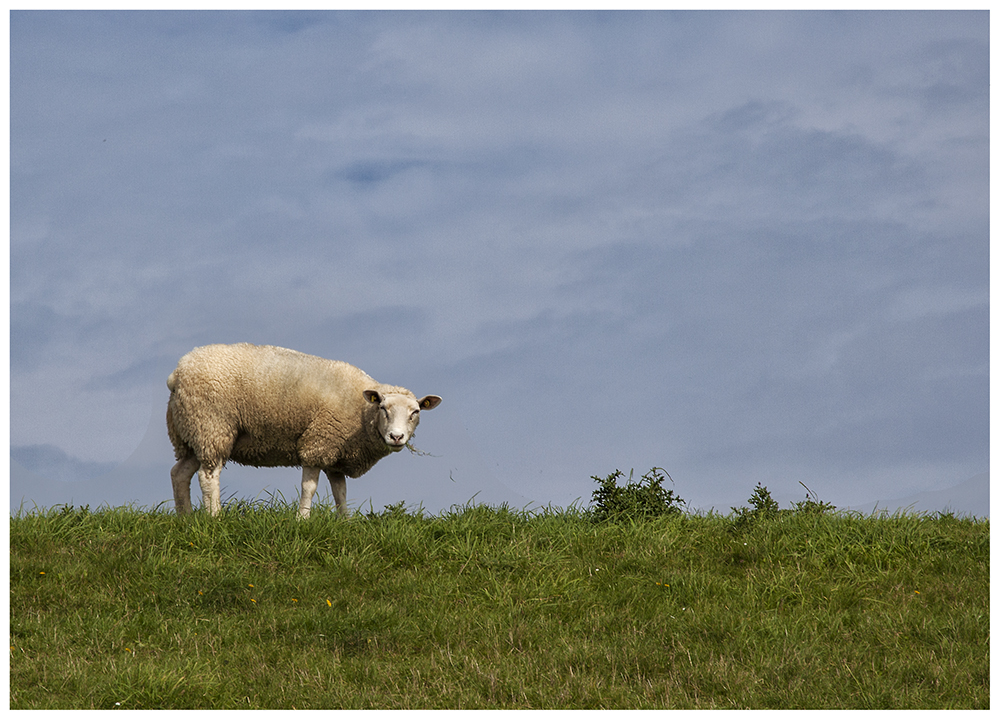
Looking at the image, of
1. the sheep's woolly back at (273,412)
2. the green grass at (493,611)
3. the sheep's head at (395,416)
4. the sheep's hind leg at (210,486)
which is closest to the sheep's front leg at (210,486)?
the sheep's hind leg at (210,486)

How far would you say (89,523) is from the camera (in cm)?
1170

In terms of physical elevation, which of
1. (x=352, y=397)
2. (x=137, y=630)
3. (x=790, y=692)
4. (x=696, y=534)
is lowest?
(x=790, y=692)

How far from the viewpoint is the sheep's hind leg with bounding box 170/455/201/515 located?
13.5 meters

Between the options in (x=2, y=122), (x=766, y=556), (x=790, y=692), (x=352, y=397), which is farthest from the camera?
(x=352, y=397)

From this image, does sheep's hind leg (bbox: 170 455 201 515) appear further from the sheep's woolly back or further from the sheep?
the sheep's woolly back

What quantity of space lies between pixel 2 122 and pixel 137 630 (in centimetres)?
476

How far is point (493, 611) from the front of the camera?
31.4 ft

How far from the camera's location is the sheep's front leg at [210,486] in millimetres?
12867

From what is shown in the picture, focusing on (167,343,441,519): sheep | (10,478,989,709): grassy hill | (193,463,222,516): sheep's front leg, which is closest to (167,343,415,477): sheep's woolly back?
(167,343,441,519): sheep

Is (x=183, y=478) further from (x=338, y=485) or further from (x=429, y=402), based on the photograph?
(x=429, y=402)

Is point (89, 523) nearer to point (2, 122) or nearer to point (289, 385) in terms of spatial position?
point (289, 385)

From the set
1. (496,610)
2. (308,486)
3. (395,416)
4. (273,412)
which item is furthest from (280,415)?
(496,610)

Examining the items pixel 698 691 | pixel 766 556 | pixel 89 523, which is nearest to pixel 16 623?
pixel 89 523

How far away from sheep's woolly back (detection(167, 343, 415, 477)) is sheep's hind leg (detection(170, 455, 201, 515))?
48cm
